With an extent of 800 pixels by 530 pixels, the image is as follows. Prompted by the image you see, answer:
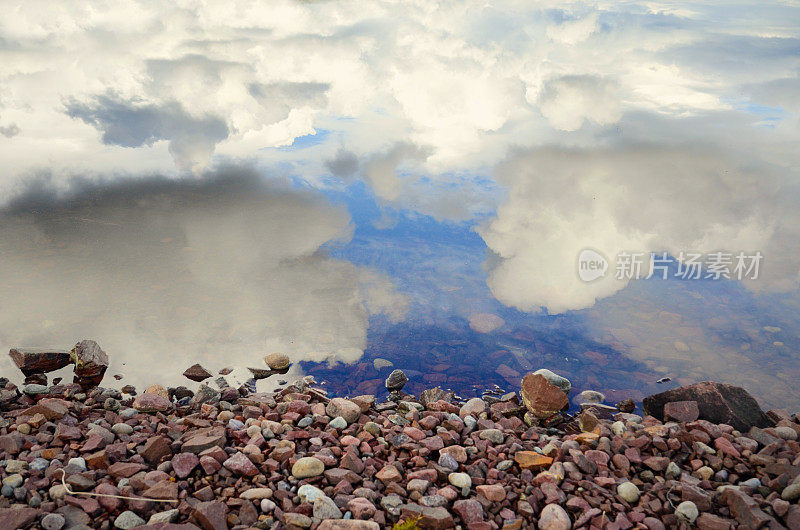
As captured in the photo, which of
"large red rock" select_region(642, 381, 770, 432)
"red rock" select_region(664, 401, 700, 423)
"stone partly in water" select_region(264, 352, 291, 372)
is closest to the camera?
"large red rock" select_region(642, 381, 770, 432)

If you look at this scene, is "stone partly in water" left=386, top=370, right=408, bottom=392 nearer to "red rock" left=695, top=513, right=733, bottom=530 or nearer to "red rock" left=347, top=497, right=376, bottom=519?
"red rock" left=347, top=497, right=376, bottom=519

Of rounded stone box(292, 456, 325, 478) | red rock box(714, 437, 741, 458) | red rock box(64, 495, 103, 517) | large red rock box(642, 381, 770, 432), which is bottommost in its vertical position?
red rock box(64, 495, 103, 517)

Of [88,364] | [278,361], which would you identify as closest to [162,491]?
[278,361]

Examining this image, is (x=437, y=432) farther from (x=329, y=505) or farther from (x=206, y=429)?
(x=206, y=429)

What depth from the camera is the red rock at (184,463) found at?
5.29m

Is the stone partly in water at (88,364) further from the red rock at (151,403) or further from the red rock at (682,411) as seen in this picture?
the red rock at (682,411)

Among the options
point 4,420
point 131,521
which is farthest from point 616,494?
point 4,420

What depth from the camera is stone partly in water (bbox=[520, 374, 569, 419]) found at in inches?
282

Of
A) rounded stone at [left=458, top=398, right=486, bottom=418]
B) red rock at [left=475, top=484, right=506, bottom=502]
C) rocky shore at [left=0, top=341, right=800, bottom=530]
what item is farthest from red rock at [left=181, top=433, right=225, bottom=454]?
rounded stone at [left=458, top=398, right=486, bottom=418]

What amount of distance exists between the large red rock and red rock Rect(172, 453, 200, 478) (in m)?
6.20

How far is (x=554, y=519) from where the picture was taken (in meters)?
4.76

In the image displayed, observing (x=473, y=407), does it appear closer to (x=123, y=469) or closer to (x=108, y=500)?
(x=123, y=469)

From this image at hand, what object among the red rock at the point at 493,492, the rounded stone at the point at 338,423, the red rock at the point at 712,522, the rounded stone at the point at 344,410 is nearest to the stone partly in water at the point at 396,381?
the rounded stone at the point at 344,410

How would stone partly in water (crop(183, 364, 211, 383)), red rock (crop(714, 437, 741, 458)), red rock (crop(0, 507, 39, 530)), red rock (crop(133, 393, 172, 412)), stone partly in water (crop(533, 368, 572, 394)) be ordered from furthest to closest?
stone partly in water (crop(183, 364, 211, 383)), stone partly in water (crop(533, 368, 572, 394)), red rock (crop(133, 393, 172, 412)), red rock (crop(714, 437, 741, 458)), red rock (crop(0, 507, 39, 530))
